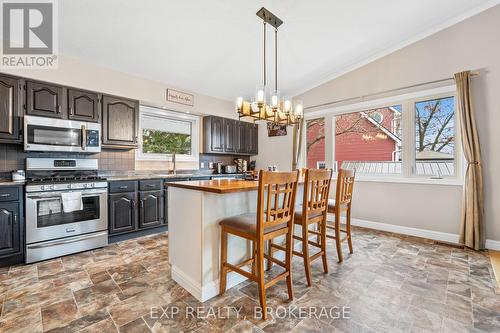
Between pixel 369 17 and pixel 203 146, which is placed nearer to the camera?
pixel 369 17

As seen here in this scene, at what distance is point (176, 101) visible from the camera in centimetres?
430

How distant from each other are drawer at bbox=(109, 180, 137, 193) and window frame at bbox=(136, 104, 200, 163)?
838 mm

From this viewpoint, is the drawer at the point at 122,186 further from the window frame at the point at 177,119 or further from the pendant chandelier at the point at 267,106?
the pendant chandelier at the point at 267,106

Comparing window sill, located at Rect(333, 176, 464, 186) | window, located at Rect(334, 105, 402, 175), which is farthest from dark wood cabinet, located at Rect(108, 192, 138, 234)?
window sill, located at Rect(333, 176, 464, 186)

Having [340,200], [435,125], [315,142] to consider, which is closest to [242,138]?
[315,142]

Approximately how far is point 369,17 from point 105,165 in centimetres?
439

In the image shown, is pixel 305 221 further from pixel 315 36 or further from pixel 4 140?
pixel 4 140

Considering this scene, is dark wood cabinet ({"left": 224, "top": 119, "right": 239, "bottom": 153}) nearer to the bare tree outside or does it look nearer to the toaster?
the toaster

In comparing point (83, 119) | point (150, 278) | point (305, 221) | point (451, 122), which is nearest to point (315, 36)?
point (451, 122)

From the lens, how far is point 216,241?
2037mm

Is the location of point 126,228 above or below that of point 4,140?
below

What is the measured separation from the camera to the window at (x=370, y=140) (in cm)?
401

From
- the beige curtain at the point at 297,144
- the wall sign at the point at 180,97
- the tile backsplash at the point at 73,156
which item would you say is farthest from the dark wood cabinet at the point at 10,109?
the beige curtain at the point at 297,144

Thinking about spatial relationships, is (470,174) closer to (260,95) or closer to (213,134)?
(260,95)
